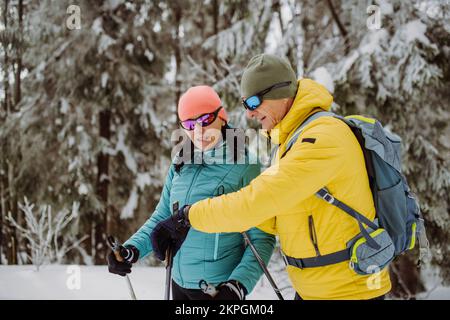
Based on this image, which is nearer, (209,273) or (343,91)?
(209,273)

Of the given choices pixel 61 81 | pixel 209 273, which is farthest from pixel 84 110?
pixel 209 273

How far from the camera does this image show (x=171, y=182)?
7.09 ft

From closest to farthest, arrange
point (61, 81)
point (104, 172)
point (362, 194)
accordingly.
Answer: point (362, 194), point (61, 81), point (104, 172)

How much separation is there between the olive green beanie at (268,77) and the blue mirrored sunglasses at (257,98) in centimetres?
1

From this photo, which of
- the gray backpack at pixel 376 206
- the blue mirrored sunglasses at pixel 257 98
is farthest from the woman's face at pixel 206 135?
the gray backpack at pixel 376 206

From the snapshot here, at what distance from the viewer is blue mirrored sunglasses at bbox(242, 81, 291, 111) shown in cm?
162

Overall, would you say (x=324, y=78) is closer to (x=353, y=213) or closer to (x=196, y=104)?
(x=196, y=104)

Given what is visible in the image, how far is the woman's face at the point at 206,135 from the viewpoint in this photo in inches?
80.6

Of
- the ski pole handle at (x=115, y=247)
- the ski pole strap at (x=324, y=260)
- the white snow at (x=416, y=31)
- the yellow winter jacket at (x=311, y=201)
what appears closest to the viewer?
the yellow winter jacket at (x=311, y=201)

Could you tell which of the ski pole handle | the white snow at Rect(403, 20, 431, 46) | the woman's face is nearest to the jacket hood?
the woman's face

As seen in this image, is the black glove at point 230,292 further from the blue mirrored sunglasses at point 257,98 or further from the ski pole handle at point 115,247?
the blue mirrored sunglasses at point 257,98

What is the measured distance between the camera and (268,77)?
1.63m
